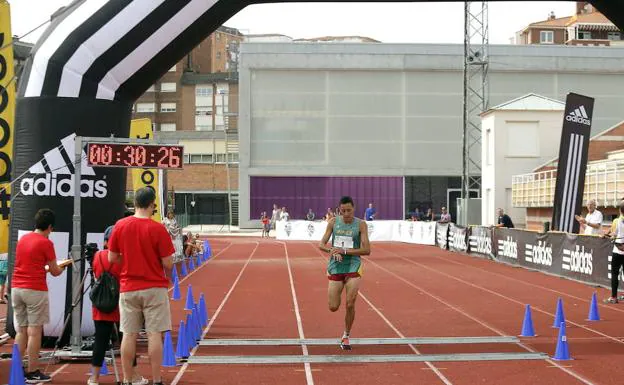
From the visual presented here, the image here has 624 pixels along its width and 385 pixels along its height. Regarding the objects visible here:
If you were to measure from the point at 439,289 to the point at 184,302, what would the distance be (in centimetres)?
593

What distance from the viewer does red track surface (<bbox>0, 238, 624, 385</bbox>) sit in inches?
345

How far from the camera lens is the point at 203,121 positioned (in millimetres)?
96500

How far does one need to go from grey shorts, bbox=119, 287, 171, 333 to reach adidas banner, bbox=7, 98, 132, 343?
10.2ft

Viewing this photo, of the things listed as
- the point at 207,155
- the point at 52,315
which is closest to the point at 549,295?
the point at 52,315

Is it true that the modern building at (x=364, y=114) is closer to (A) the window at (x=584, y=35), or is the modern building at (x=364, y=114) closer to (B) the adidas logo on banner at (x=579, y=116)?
(B) the adidas logo on banner at (x=579, y=116)

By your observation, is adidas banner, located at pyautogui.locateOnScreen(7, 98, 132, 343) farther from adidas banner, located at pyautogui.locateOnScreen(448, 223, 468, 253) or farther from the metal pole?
adidas banner, located at pyautogui.locateOnScreen(448, 223, 468, 253)

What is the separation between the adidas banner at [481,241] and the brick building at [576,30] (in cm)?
7121

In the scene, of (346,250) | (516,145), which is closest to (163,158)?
(346,250)

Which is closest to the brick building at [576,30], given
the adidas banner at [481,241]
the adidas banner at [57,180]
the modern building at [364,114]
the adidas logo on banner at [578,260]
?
the modern building at [364,114]

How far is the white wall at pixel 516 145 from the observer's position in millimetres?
42688

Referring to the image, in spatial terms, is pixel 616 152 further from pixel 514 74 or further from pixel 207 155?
pixel 207 155

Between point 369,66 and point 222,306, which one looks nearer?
point 222,306

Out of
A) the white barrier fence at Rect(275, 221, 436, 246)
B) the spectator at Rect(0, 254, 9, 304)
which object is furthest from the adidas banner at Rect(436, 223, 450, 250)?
the spectator at Rect(0, 254, 9, 304)

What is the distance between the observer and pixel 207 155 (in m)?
78.2
